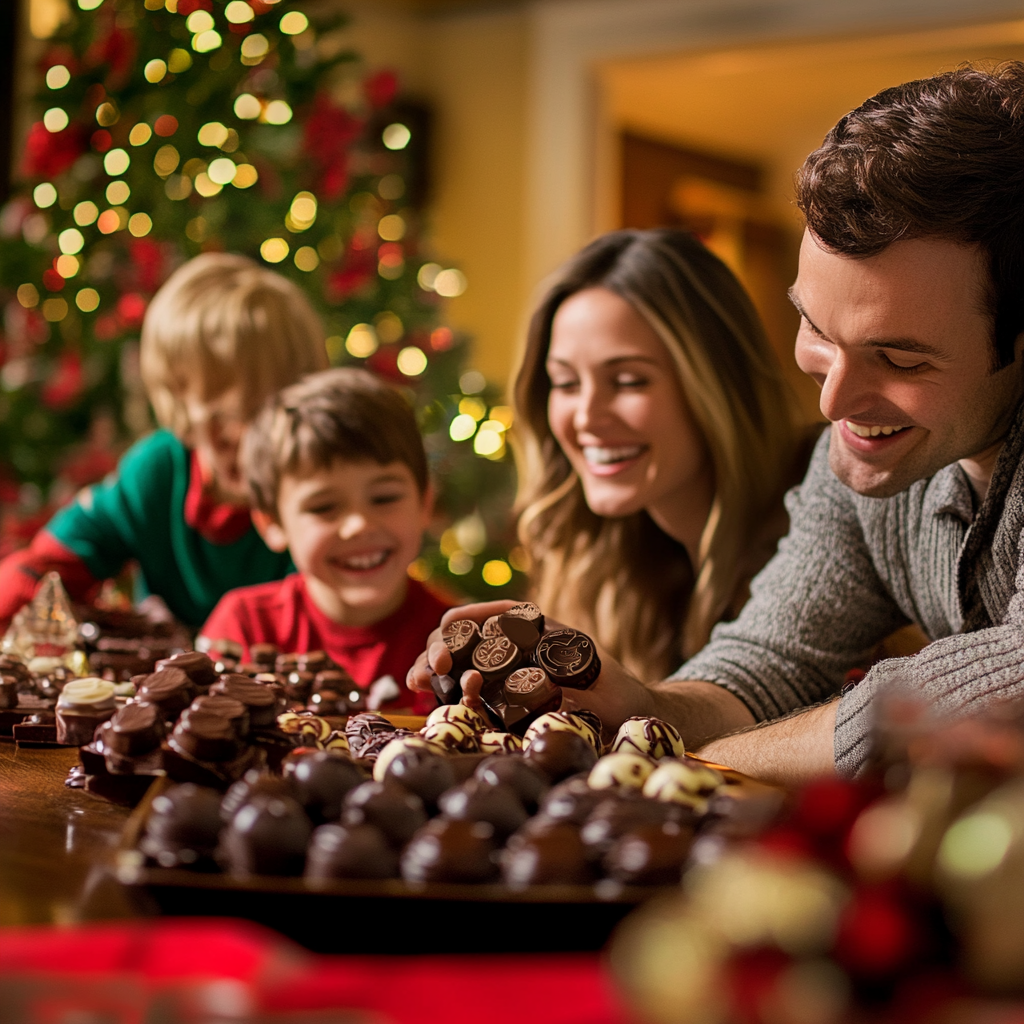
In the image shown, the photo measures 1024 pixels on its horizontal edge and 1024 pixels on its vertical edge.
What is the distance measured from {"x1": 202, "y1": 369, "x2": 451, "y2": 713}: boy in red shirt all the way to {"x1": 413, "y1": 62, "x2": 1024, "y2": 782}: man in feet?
2.03

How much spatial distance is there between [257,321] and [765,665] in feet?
4.20

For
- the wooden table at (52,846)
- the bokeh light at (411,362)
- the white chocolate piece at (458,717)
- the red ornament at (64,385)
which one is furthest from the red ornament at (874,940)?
the red ornament at (64,385)

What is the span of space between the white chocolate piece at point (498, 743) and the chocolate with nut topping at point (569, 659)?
5.7 inches

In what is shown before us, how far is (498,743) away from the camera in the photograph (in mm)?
872

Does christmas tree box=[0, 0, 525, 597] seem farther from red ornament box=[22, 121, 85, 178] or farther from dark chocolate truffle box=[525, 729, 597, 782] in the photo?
dark chocolate truffle box=[525, 729, 597, 782]

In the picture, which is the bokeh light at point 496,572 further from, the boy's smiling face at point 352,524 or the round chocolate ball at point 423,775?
the round chocolate ball at point 423,775

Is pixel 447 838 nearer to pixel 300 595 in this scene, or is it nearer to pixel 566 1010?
pixel 566 1010

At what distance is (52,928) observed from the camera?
1.95 ft

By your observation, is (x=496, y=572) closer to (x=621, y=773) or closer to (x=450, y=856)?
(x=621, y=773)

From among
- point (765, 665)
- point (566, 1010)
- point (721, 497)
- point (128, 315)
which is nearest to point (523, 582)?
point (128, 315)

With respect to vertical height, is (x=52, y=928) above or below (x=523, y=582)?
above

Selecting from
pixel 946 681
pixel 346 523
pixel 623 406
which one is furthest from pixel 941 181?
pixel 346 523

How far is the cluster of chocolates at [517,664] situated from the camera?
994 mm

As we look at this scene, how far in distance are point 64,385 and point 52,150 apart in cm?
61
